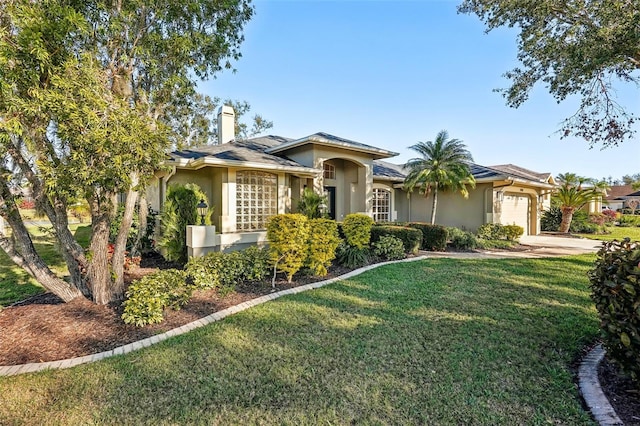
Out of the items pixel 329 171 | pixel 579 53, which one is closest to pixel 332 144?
pixel 329 171

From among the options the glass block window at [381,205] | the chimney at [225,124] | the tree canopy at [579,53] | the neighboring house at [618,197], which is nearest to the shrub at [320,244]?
the tree canopy at [579,53]

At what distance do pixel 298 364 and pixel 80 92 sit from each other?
17.8 ft

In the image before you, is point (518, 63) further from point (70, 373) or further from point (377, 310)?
point (70, 373)

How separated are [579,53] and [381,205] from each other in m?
12.2

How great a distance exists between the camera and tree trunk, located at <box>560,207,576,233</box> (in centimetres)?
2081

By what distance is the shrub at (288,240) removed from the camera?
7.85 meters

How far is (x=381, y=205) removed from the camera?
19359 mm

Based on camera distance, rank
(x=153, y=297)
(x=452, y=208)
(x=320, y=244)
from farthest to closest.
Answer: (x=452, y=208), (x=320, y=244), (x=153, y=297)

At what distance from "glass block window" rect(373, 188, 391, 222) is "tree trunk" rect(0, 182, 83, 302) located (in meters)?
15.1

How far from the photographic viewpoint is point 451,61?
13289mm

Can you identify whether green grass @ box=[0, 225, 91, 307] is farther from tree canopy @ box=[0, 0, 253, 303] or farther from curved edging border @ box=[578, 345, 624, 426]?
curved edging border @ box=[578, 345, 624, 426]

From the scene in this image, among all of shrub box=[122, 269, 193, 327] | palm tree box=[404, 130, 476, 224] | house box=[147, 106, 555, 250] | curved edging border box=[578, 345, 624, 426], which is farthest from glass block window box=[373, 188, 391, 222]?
curved edging border box=[578, 345, 624, 426]

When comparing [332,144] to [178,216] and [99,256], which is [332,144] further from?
[99,256]

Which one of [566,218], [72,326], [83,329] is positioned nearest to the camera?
[83,329]
